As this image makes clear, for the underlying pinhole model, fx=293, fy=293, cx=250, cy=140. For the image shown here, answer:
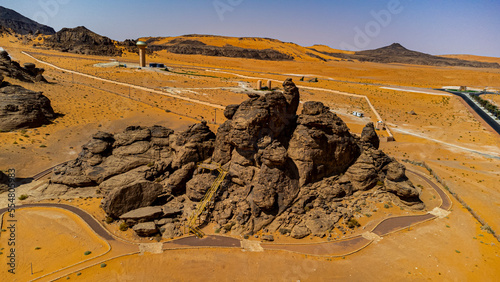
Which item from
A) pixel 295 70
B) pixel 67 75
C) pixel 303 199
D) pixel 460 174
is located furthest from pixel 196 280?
pixel 295 70

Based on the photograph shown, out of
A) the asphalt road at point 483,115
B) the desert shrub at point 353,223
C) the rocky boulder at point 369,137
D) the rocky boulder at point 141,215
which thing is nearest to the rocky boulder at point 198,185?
the rocky boulder at point 141,215

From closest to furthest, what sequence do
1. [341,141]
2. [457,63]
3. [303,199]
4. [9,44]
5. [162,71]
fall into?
1. [303,199]
2. [341,141]
3. [162,71]
4. [9,44]
5. [457,63]

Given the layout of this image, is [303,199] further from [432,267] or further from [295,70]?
[295,70]

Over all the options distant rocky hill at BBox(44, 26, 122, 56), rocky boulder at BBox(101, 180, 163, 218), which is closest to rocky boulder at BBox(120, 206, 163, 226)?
rocky boulder at BBox(101, 180, 163, 218)

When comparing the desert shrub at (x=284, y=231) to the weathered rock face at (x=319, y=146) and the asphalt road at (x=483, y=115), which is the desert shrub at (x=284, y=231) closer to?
the weathered rock face at (x=319, y=146)

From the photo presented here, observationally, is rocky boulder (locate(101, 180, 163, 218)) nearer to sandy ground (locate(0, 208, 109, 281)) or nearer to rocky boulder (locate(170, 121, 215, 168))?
sandy ground (locate(0, 208, 109, 281))

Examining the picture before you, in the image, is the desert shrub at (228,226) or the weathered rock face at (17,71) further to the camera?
the weathered rock face at (17,71)
